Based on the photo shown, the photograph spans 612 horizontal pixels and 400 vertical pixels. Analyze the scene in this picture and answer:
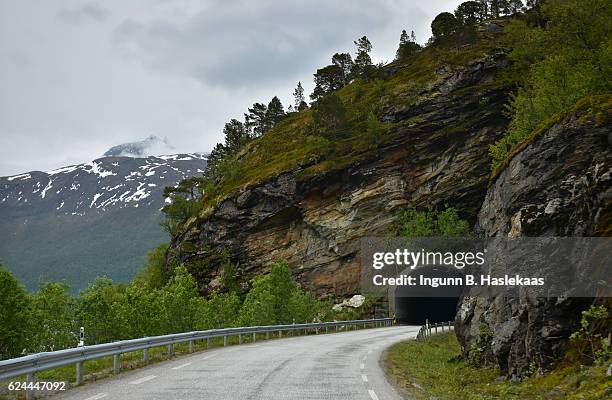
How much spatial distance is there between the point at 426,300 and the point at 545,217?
52605 mm

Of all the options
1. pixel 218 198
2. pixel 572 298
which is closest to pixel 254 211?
pixel 218 198

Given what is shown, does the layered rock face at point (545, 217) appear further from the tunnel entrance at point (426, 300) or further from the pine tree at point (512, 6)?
the pine tree at point (512, 6)

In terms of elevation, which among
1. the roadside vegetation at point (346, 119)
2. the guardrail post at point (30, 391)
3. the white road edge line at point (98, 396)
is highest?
the roadside vegetation at point (346, 119)

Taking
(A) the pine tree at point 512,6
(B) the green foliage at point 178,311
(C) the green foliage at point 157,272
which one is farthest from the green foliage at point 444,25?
(B) the green foliage at point 178,311

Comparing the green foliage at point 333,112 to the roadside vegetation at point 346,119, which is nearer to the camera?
the roadside vegetation at point 346,119

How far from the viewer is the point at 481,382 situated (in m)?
15.5

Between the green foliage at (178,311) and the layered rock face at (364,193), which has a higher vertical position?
the layered rock face at (364,193)

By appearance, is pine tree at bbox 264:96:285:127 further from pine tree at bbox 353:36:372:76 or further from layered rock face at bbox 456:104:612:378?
layered rock face at bbox 456:104:612:378

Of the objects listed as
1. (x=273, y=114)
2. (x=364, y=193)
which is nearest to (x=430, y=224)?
(x=364, y=193)

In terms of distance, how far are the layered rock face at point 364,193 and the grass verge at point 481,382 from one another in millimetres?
38303

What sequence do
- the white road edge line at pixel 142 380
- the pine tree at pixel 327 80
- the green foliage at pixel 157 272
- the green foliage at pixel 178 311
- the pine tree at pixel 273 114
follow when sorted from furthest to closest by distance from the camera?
the pine tree at pixel 273 114, the pine tree at pixel 327 80, the green foliage at pixel 157 272, the green foliage at pixel 178 311, the white road edge line at pixel 142 380

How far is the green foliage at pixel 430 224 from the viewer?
55.5 metres

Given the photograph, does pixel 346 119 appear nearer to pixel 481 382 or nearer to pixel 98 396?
pixel 481 382

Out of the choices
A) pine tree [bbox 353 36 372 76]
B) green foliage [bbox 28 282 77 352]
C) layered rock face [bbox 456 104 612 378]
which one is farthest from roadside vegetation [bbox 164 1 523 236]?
layered rock face [bbox 456 104 612 378]
